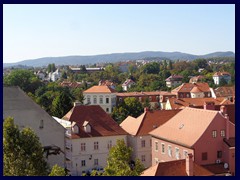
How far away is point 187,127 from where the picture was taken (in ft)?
58.0

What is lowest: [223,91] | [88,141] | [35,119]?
[88,141]

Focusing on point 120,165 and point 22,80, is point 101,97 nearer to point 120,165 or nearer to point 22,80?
point 22,80

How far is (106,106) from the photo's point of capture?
159ft

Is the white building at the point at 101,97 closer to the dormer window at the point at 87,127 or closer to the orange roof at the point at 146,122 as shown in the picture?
the orange roof at the point at 146,122

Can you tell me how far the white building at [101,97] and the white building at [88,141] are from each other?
1073 inches

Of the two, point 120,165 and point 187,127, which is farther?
point 187,127

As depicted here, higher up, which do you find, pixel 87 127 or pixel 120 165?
pixel 120 165

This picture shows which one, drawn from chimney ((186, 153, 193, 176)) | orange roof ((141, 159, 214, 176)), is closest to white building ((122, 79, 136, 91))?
orange roof ((141, 159, 214, 176))

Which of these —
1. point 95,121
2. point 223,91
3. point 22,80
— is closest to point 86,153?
point 95,121

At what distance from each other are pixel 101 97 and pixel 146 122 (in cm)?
2755

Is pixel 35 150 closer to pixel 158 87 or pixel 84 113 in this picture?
pixel 84 113
